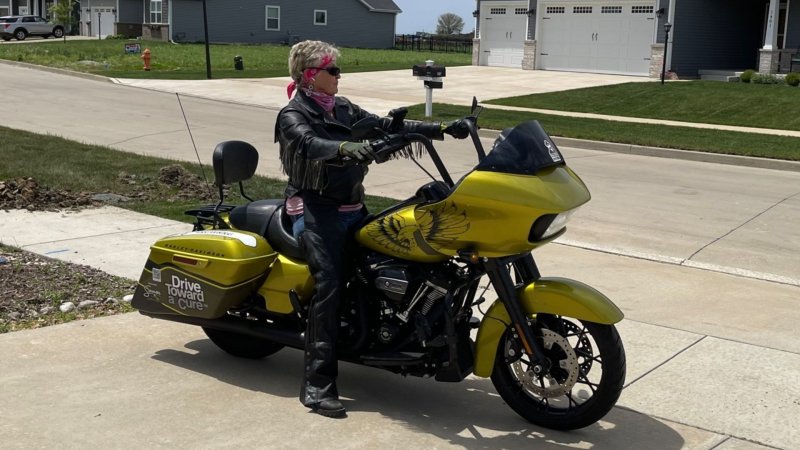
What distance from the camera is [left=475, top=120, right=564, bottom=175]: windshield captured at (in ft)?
14.4

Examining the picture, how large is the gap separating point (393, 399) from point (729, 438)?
1.70 m

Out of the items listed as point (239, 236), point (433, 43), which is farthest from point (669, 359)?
point (433, 43)

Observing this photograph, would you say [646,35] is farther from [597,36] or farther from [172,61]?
[172,61]

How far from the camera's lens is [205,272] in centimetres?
536

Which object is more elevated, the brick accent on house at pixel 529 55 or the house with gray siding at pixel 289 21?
the house with gray siding at pixel 289 21

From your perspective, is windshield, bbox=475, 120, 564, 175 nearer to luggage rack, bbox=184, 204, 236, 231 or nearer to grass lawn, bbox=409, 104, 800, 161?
luggage rack, bbox=184, 204, 236, 231

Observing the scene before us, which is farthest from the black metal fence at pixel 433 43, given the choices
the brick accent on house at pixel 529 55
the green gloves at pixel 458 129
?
the green gloves at pixel 458 129

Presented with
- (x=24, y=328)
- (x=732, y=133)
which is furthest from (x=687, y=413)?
(x=732, y=133)

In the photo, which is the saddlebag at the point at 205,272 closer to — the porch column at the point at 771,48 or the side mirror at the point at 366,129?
the side mirror at the point at 366,129

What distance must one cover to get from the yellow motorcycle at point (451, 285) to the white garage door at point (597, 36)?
3191cm

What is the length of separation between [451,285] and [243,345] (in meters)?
1.61

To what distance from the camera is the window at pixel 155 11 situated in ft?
188

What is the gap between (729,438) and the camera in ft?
15.3

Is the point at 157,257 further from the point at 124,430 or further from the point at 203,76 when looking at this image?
the point at 203,76
